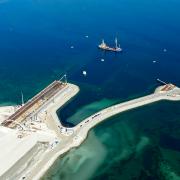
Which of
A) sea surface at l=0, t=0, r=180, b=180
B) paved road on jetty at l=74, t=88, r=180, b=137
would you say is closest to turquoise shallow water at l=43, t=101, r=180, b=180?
sea surface at l=0, t=0, r=180, b=180

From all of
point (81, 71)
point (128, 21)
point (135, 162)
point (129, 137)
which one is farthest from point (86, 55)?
point (135, 162)

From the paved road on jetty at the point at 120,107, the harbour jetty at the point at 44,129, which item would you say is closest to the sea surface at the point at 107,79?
the paved road on jetty at the point at 120,107

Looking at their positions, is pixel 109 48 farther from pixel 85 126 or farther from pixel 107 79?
pixel 85 126

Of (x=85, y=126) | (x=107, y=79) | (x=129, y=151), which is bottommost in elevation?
(x=129, y=151)

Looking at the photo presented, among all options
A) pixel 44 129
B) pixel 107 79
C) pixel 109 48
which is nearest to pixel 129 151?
pixel 44 129

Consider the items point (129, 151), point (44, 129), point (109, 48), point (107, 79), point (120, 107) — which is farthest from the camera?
point (109, 48)

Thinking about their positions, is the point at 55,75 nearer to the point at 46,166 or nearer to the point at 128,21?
the point at 46,166

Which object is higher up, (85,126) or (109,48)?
(109,48)
